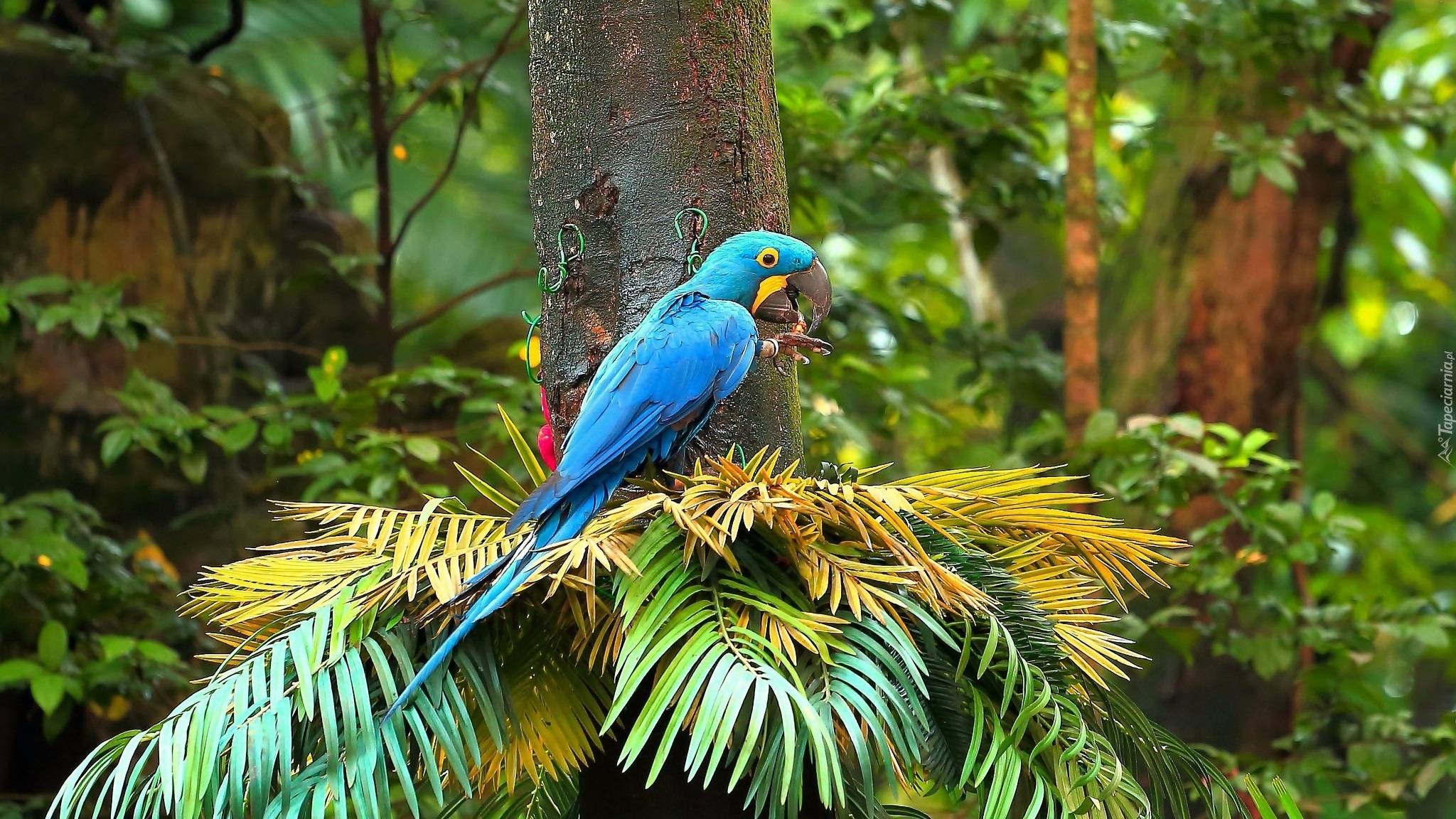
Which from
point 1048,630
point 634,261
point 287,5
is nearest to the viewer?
point 1048,630

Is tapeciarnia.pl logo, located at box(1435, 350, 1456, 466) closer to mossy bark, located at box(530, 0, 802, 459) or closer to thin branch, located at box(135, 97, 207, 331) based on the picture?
mossy bark, located at box(530, 0, 802, 459)

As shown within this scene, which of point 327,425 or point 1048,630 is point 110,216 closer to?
point 327,425

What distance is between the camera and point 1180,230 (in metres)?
4.29

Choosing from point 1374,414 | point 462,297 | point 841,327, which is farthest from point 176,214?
point 1374,414

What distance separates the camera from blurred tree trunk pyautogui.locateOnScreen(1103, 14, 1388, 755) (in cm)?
404

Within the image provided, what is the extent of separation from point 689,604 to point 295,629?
0.51 metres

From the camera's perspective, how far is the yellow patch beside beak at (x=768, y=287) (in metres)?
1.87

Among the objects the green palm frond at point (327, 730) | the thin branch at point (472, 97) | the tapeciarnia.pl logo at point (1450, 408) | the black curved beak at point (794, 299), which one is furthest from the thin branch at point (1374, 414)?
the green palm frond at point (327, 730)

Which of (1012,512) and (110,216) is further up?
(110,216)

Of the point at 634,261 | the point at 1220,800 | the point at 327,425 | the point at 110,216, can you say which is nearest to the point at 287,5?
the point at 110,216

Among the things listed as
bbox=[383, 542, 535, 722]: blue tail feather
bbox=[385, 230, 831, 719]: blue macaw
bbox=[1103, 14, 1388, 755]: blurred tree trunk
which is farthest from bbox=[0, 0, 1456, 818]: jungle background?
bbox=[383, 542, 535, 722]: blue tail feather

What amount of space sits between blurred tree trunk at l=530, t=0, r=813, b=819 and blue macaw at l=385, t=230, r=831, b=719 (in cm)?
7

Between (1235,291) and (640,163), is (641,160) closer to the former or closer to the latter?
(640,163)

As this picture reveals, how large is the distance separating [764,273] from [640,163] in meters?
0.25
